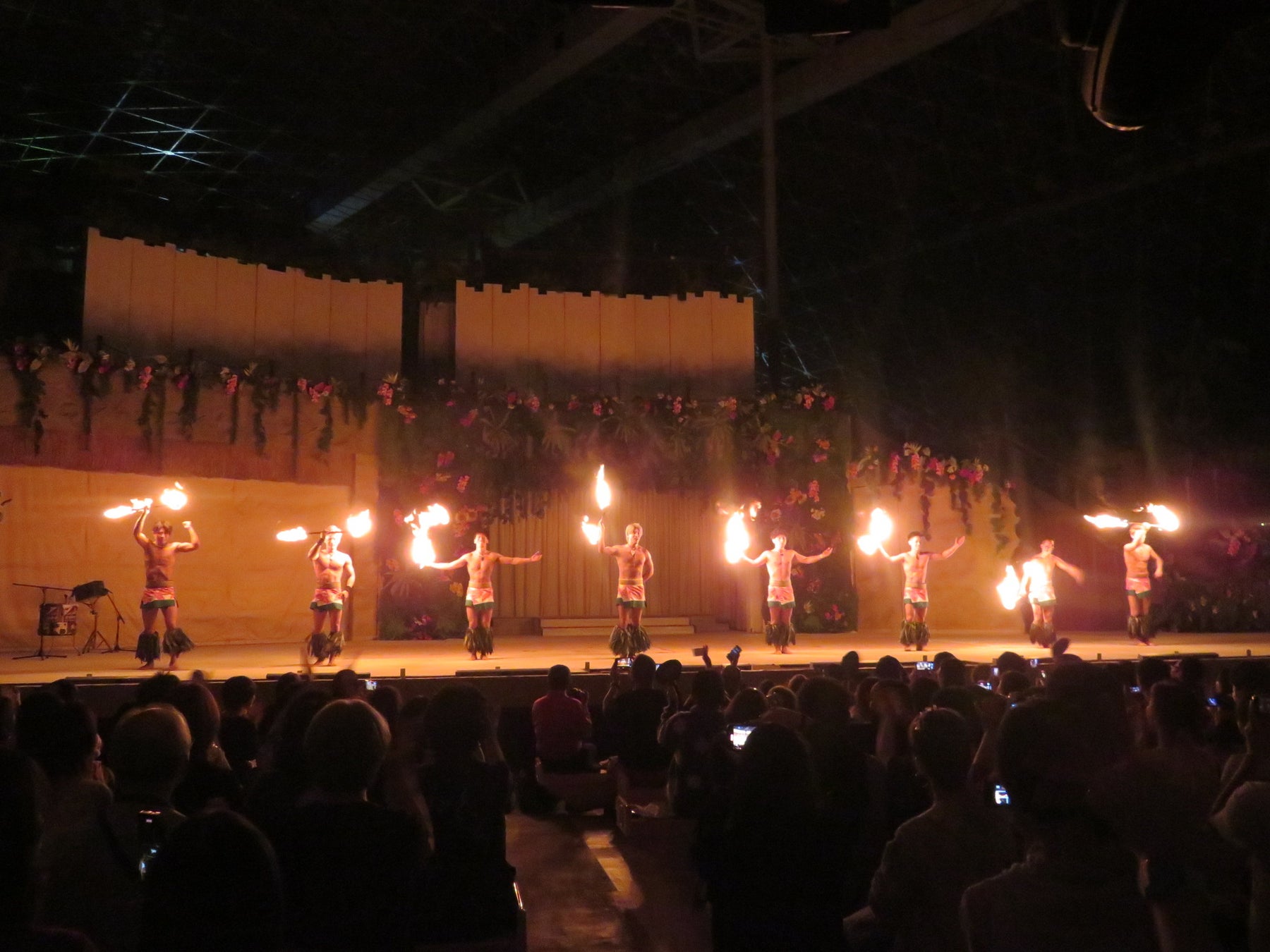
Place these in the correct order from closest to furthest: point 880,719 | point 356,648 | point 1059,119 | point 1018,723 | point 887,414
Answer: point 1018,723
point 880,719
point 356,648
point 1059,119
point 887,414

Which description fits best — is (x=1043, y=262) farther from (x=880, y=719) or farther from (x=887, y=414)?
(x=880, y=719)

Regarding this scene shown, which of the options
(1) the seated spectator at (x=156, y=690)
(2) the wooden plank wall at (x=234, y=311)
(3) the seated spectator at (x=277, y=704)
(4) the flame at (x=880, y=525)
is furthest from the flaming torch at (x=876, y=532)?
(1) the seated spectator at (x=156, y=690)

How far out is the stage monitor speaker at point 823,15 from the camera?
449 centimetres

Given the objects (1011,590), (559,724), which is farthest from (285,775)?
(1011,590)

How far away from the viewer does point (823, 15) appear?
454 centimetres

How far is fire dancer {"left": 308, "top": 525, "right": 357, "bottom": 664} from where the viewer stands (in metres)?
12.4

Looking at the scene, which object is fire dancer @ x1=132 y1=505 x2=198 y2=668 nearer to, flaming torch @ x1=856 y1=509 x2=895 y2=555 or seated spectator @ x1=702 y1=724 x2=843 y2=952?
flaming torch @ x1=856 y1=509 x2=895 y2=555

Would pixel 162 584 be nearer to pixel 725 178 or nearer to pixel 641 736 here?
pixel 641 736

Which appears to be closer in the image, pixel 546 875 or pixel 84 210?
pixel 546 875

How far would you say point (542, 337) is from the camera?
698 inches

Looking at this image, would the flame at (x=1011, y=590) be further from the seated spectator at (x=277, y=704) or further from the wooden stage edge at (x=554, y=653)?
the seated spectator at (x=277, y=704)

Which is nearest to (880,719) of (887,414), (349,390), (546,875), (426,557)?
(546,875)

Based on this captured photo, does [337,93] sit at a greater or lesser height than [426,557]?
greater

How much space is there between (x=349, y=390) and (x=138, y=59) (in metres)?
6.21
